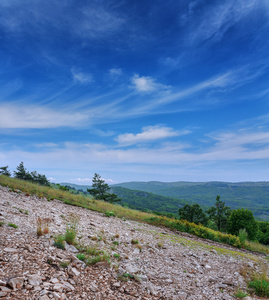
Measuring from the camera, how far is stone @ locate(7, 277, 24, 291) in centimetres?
478

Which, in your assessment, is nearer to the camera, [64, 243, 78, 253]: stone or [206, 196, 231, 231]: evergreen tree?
[64, 243, 78, 253]: stone

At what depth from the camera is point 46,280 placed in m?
5.47

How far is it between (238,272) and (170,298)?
22.1 feet

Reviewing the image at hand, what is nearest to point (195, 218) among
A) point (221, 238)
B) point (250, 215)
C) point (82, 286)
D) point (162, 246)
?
point (250, 215)

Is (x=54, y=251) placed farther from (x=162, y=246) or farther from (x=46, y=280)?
(x=162, y=246)

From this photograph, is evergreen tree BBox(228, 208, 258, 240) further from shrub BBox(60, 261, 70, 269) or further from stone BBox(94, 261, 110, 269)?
shrub BBox(60, 261, 70, 269)

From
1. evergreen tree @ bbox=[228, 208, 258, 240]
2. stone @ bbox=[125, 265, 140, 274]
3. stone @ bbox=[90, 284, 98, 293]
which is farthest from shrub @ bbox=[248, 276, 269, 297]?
evergreen tree @ bbox=[228, 208, 258, 240]

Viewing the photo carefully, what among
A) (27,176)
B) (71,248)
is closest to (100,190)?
(27,176)

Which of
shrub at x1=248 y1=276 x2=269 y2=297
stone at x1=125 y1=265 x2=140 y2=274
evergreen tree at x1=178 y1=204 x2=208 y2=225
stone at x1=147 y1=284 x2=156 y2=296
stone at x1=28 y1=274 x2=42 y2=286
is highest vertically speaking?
stone at x1=28 y1=274 x2=42 y2=286

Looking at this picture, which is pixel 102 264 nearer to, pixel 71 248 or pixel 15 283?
pixel 71 248

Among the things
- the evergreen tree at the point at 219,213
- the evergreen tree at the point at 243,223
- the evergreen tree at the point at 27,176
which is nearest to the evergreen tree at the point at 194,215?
the evergreen tree at the point at 219,213

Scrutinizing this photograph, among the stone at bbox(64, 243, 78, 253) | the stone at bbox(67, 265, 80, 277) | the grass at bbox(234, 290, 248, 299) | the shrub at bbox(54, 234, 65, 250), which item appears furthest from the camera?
the stone at bbox(64, 243, 78, 253)

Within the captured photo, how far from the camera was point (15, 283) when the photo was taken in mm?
4871

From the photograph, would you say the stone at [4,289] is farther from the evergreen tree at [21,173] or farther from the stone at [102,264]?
Answer: the evergreen tree at [21,173]
